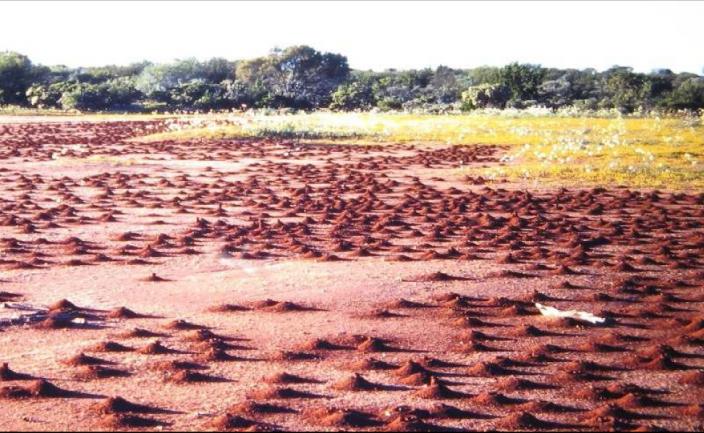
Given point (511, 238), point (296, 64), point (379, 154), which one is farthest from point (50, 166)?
point (296, 64)

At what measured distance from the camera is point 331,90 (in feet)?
265

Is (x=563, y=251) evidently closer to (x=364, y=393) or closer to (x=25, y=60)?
(x=364, y=393)

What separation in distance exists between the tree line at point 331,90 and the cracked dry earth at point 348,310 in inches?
1658

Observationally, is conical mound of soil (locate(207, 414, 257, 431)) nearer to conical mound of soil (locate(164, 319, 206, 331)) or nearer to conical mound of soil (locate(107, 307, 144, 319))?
conical mound of soil (locate(164, 319, 206, 331))

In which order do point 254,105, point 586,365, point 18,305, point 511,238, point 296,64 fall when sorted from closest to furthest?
point 586,365 → point 18,305 → point 511,238 → point 254,105 → point 296,64

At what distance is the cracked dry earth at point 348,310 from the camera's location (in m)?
6.62

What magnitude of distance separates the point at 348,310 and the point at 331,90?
72252mm

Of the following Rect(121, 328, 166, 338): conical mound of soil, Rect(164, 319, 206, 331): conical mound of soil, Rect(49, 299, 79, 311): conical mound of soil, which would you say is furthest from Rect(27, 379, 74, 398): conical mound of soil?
Rect(49, 299, 79, 311): conical mound of soil

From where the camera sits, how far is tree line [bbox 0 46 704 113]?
2473 inches

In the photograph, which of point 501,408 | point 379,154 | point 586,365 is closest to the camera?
point 501,408

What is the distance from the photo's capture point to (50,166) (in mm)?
25922

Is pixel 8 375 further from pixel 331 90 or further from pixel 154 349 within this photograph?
pixel 331 90

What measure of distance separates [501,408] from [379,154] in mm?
25302

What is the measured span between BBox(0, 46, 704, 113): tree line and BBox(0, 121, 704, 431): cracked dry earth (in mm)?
42102
